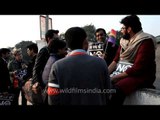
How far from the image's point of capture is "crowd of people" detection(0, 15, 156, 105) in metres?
3.30

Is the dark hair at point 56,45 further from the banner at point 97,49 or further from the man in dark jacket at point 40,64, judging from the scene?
the banner at point 97,49

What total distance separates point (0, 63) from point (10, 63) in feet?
6.13

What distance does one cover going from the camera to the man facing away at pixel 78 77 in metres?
3.29

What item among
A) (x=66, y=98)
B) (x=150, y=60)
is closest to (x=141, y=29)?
(x=150, y=60)

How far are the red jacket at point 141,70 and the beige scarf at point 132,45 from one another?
0.18 ft

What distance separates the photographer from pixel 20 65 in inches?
346

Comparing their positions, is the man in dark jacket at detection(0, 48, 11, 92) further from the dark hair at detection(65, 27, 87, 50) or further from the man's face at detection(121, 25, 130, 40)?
the dark hair at detection(65, 27, 87, 50)

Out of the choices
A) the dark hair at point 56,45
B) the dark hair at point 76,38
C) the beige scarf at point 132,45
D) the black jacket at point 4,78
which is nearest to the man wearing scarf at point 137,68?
the beige scarf at point 132,45

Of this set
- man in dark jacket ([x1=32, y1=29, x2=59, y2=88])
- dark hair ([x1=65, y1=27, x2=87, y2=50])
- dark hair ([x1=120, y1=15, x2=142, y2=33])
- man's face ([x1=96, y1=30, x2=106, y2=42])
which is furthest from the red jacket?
man's face ([x1=96, y1=30, x2=106, y2=42])

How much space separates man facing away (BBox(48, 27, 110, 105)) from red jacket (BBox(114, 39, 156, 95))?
2.46 feet

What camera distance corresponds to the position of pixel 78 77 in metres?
3.29

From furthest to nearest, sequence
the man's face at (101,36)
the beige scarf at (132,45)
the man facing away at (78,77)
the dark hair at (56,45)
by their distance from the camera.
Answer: the man's face at (101,36) → the dark hair at (56,45) → the beige scarf at (132,45) → the man facing away at (78,77)
